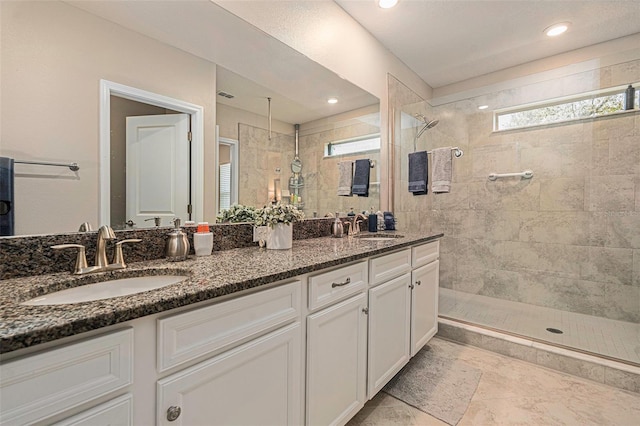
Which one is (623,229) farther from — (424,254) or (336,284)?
(336,284)

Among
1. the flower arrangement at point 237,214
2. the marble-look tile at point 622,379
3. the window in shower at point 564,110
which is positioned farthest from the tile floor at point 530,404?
the window in shower at point 564,110

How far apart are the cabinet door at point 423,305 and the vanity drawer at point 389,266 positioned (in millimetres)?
153

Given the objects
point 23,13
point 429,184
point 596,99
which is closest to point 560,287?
point 429,184

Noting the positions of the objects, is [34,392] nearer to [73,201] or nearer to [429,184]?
[73,201]

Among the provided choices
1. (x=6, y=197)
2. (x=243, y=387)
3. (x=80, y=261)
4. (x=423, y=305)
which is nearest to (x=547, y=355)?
(x=423, y=305)

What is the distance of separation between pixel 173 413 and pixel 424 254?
1729 millimetres

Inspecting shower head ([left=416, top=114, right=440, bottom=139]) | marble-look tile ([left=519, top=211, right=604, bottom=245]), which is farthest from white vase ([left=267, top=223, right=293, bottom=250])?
marble-look tile ([left=519, top=211, right=604, bottom=245])

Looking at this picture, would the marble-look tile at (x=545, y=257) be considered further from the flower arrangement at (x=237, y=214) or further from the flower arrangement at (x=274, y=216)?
the flower arrangement at (x=237, y=214)

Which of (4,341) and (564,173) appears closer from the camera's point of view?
(4,341)

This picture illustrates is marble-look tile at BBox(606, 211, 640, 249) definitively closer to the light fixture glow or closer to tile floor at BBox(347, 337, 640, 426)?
tile floor at BBox(347, 337, 640, 426)

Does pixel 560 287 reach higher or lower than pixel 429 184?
lower

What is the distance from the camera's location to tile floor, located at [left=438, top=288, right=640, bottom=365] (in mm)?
2016

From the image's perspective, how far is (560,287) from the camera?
8.97 feet

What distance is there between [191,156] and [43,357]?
3.24 ft
